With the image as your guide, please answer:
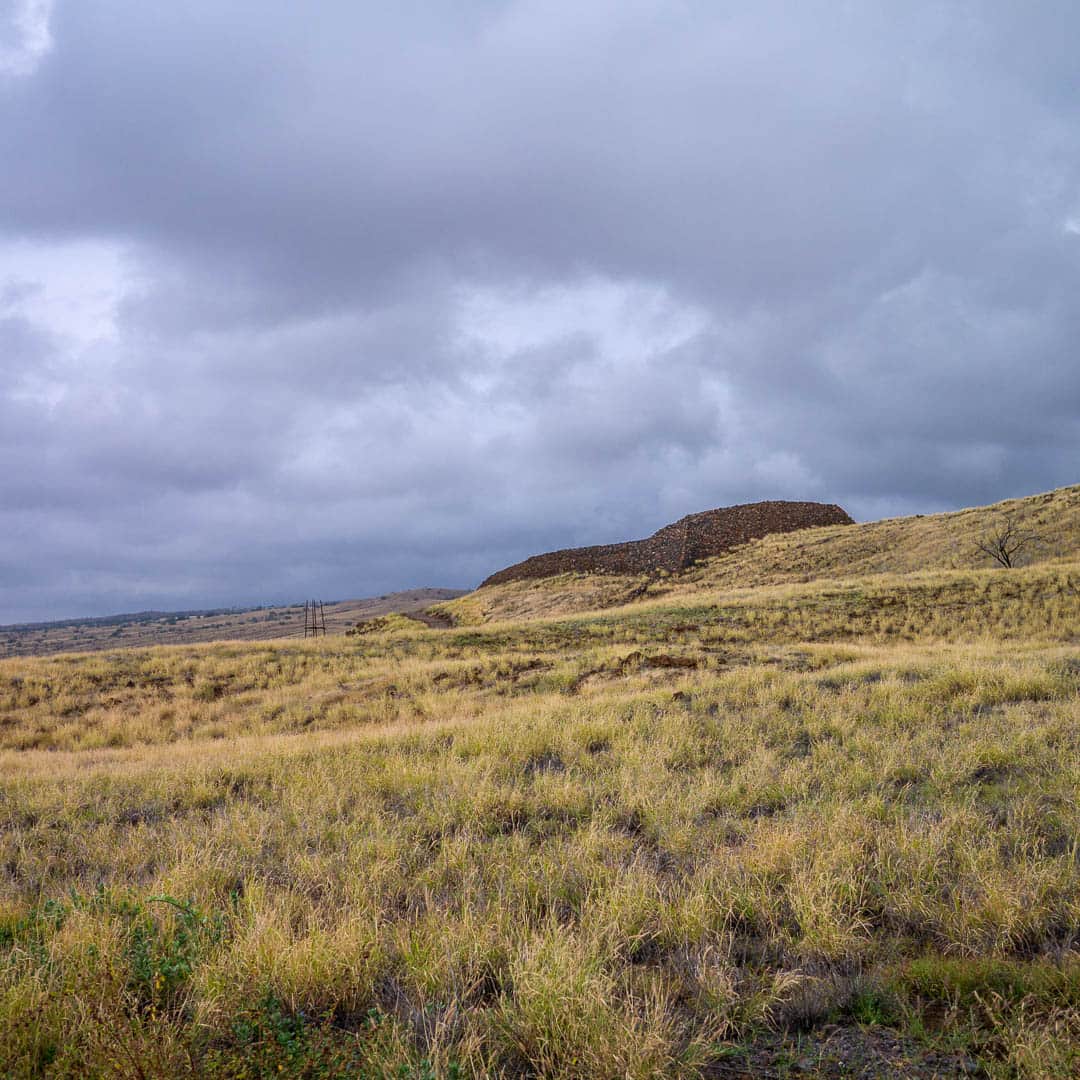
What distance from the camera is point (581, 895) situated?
4574 millimetres

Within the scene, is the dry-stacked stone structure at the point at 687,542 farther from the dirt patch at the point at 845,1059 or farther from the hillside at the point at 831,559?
the dirt patch at the point at 845,1059

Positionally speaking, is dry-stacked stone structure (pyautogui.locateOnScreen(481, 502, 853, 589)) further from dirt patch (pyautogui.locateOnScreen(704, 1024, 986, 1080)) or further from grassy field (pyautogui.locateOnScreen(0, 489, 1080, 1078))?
dirt patch (pyautogui.locateOnScreen(704, 1024, 986, 1080))

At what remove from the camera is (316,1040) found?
301cm

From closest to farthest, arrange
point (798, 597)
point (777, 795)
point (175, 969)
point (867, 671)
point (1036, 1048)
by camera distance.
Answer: point (1036, 1048)
point (175, 969)
point (777, 795)
point (867, 671)
point (798, 597)

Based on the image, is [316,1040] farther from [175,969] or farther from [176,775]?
[176,775]

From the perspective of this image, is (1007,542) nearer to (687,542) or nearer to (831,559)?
(831,559)

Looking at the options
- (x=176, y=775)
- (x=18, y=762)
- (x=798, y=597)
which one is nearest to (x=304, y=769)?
(x=176, y=775)

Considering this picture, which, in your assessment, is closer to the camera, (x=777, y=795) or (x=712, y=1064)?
(x=712, y=1064)

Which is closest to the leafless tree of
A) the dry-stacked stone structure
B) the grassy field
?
the dry-stacked stone structure

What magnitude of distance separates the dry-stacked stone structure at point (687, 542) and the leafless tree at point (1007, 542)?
2177 centimetres

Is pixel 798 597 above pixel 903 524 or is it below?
below

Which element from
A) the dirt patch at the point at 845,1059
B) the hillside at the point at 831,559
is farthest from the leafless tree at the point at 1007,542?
the dirt patch at the point at 845,1059

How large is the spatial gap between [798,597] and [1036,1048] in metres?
31.4

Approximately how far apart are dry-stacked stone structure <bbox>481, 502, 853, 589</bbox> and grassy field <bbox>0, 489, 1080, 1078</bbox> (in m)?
47.0
